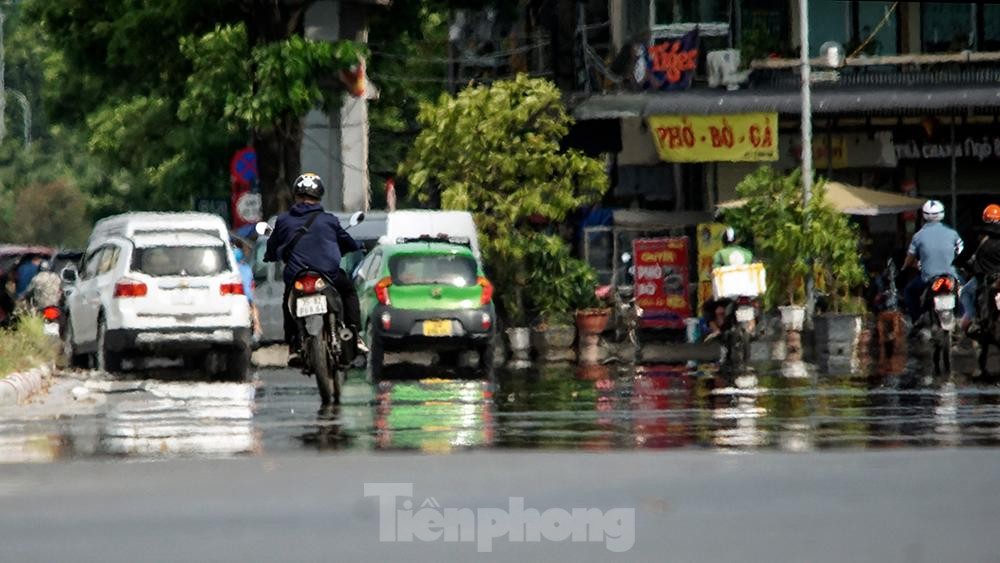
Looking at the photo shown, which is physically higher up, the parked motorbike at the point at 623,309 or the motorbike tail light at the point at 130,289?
the motorbike tail light at the point at 130,289

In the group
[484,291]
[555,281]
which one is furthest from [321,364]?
[555,281]

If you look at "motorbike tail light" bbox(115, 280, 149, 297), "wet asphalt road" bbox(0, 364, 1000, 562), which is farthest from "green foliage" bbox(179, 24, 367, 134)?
"wet asphalt road" bbox(0, 364, 1000, 562)

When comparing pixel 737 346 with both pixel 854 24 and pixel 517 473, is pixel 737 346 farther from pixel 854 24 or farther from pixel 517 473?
pixel 517 473

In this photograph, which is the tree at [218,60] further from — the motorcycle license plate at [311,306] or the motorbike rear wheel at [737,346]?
the motorcycle license plate at [311,306]

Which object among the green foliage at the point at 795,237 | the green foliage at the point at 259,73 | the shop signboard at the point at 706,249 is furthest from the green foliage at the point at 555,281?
the green foliage at the point at 259,73

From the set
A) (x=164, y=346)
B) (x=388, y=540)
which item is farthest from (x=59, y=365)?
A: (x=388, y=540)

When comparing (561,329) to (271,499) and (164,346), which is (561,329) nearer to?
(164,346)

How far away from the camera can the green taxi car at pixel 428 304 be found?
28062mm

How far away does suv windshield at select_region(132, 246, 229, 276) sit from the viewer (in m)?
28.3

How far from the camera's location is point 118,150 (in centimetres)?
6253

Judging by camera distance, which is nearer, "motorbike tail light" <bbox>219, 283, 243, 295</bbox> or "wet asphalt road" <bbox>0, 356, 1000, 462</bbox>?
"wet asphalt road" <bbox>0, 356, 1000, 462</bbox>

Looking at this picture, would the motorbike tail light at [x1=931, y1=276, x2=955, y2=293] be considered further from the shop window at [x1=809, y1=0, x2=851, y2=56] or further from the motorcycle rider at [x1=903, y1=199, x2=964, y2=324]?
the shop window at [x1=809, y1=0, x2=851, y2=56]

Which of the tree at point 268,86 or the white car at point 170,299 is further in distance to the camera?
the tree at point 268,86

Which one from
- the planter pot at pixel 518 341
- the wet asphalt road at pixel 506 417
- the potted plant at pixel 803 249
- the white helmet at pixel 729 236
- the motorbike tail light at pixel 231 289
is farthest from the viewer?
the planter pot at pixel 518 341
